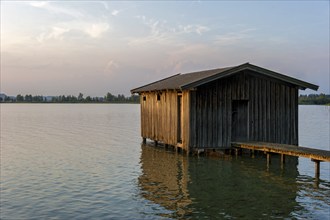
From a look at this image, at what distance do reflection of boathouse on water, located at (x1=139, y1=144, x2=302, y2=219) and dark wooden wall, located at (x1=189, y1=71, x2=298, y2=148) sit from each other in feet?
5.12

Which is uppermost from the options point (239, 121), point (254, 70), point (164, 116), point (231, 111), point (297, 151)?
point (254, 70)

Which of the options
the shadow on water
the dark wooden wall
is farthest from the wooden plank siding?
the shadow on water

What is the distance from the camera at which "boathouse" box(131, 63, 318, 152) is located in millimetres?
23312

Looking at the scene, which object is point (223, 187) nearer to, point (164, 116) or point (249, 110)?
point (249, 110)

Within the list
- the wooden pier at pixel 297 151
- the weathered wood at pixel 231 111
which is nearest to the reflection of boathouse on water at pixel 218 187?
the wooden pier at pixel 297 151

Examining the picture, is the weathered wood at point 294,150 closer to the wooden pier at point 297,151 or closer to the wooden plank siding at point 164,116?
the wooden pier at point 297,151

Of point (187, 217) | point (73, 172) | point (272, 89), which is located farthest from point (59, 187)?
point (272, 89)

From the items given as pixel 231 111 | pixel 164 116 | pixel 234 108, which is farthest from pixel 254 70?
pixel 164 116

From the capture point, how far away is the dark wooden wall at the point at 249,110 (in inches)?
923

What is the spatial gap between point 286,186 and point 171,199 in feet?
17.2

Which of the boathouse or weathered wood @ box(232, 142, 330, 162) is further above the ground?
the boathouse

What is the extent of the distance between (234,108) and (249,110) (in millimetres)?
1105

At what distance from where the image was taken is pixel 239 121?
24.7m

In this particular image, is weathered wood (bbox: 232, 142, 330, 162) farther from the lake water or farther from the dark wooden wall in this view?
the dark wooden wall
